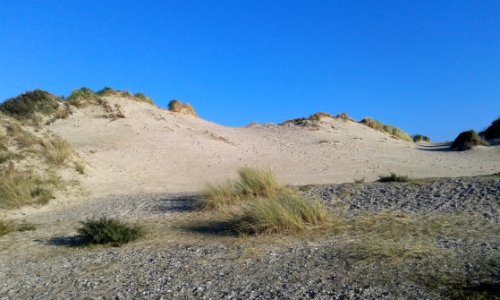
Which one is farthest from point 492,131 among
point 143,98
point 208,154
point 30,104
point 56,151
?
point 30,104

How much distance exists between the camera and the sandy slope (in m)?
17.3

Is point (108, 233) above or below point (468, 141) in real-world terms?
below

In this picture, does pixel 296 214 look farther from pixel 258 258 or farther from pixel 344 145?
pixel 344 145

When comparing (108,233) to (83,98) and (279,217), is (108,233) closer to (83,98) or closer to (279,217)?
(279,217)

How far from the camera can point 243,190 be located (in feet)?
37.6

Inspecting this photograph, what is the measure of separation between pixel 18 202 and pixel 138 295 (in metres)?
9.26

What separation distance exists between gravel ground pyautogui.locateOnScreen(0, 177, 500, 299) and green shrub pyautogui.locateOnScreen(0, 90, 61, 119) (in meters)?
13.6

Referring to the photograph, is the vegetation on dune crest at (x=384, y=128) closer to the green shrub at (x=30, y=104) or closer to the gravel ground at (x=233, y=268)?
the green shrub at (x=30, y=104)

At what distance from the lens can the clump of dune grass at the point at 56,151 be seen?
16156mm

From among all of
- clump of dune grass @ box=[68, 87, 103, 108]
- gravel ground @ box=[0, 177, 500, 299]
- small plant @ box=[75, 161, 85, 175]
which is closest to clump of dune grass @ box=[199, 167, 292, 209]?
gravel ground @ box=[0, 177, 500, 299]

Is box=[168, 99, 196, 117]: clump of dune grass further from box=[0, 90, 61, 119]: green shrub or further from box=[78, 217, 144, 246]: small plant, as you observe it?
box=[78, 217, 144, 246]: small plant

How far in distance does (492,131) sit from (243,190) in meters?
28.2

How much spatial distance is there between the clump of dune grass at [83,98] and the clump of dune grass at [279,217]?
20.4 m

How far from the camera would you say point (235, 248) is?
6.88m
